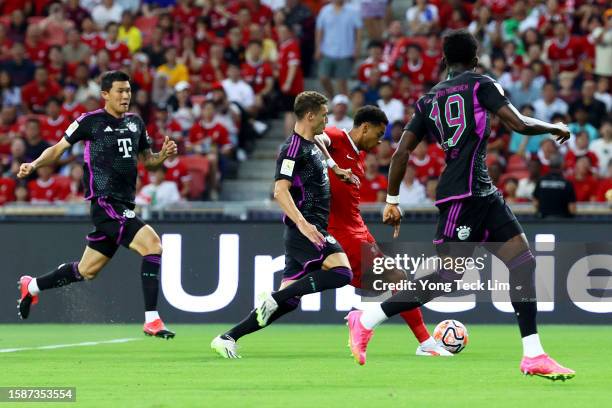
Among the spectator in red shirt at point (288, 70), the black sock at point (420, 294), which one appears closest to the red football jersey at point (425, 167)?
the spectator in red shirt at point (288, 70)

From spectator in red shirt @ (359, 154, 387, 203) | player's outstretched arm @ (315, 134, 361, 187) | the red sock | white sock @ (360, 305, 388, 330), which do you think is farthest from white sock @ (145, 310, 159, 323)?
spectator in red shirt @ (359, 154, 387, 203)

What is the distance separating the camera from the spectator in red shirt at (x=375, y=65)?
21.7m

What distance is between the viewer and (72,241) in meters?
16.6

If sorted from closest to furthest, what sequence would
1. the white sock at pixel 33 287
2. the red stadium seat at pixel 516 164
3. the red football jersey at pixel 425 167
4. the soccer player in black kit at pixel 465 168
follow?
the soccer player in black kit at pixel 465 168, the white sock at pixel 33 287, the red football jersey at pixel 425 167, the red stadium seat at pixel 516 164

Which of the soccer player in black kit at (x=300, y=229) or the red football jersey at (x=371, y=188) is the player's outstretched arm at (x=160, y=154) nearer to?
the soccer player in black kit at (x=300, y=229)

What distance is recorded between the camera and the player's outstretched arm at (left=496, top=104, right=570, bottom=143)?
8.41 m

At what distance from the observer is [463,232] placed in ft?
28.9

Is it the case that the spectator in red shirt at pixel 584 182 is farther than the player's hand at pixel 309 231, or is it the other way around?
the spectator in red shirt at pixel 584 182

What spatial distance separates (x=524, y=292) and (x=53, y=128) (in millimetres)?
14686

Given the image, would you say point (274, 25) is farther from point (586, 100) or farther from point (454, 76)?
point (454, 76)

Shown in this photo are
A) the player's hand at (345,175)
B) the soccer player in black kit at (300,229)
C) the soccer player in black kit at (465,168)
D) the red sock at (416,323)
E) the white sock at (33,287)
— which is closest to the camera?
the soccer player in black kit at (465,168)

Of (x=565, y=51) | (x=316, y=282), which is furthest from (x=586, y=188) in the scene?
(x=316, y=282)

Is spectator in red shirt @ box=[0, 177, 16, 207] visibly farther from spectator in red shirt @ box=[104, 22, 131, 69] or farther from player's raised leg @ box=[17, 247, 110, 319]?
player's raised leg @ box=[17, 247, 110, 319]

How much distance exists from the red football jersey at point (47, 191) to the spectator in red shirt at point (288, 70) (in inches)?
166
